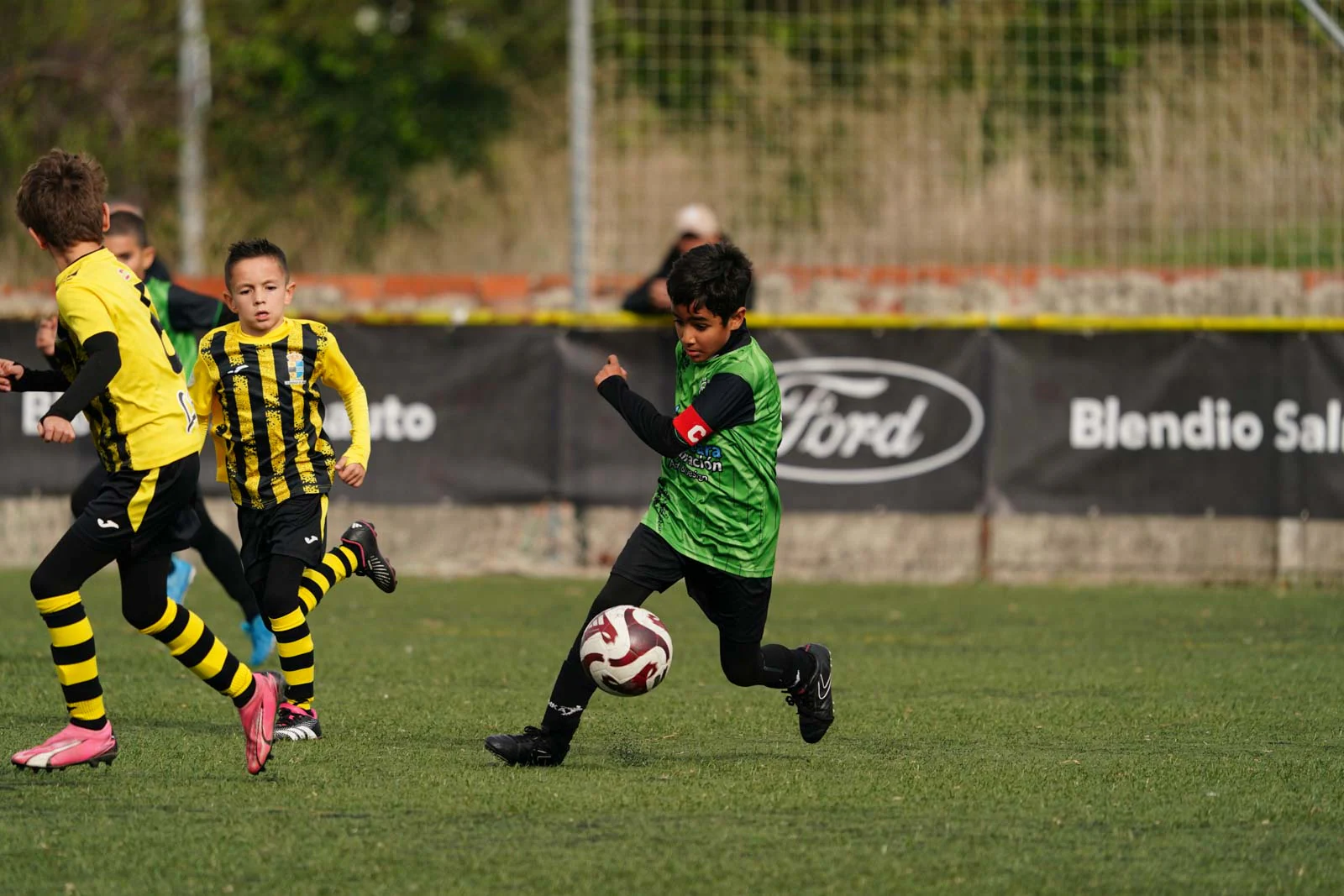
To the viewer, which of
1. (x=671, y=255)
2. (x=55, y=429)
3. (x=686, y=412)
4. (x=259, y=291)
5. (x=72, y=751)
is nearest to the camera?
(x=55, y=429)

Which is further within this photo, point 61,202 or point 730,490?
point 730,490

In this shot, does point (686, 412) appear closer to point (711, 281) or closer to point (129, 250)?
point (711, 281)

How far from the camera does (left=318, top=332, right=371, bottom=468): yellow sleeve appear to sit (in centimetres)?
637

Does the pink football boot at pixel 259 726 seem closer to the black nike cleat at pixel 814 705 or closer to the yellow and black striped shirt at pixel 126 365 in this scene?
the yellow and black striped shirt at pixel 126 365

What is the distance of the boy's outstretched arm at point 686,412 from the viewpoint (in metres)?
5.62

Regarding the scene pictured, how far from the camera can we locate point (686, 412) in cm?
563

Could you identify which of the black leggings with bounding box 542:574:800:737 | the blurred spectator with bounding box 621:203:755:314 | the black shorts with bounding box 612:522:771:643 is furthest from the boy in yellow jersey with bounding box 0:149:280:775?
the blurred spectator with bounding box 621:203:755:314

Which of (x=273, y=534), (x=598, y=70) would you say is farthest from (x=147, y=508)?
(x=598, y=70)

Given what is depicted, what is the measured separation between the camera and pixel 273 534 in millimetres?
6359

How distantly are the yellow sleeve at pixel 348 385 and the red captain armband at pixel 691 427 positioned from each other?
1.27 m

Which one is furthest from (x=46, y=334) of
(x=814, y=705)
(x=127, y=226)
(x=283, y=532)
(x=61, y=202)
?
(x=814, y=705)

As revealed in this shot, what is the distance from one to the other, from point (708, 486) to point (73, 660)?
204 cm

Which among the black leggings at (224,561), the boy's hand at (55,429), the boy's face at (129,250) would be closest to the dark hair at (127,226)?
the boy's face at (129,250)

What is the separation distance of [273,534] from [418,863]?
7.11 ft
